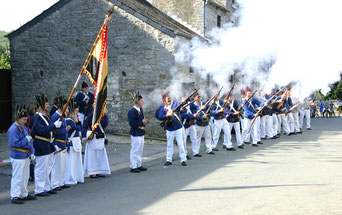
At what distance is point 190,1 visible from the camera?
2442 centimetres

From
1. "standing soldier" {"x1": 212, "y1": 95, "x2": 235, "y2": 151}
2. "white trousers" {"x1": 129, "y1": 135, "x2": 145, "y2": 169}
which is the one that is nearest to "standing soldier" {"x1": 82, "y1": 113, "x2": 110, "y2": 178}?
"white trousers" {"x1": 129, "y1": 135, "x2": 145, "y2": 169}

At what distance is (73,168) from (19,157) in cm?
188

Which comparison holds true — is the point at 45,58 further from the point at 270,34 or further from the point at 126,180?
the point at 126,180

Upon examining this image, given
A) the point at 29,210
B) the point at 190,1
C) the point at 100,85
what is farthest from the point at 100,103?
the point at 190,1

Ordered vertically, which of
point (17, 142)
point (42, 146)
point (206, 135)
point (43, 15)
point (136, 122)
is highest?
point (43, 15)

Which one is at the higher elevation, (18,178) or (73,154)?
(73,154)

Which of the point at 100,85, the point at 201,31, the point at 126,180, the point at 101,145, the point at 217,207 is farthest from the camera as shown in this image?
the point at 201,31

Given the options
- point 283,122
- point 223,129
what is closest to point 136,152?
point 223,129

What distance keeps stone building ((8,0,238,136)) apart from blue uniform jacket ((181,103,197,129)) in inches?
120

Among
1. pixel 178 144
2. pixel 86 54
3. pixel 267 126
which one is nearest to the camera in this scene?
pixel 178 144

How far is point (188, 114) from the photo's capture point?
12.8 m

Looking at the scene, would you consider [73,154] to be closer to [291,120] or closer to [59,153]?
[59,153]

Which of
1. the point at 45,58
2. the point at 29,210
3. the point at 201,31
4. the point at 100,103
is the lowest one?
the point at 29,210

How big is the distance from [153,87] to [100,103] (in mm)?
8244
